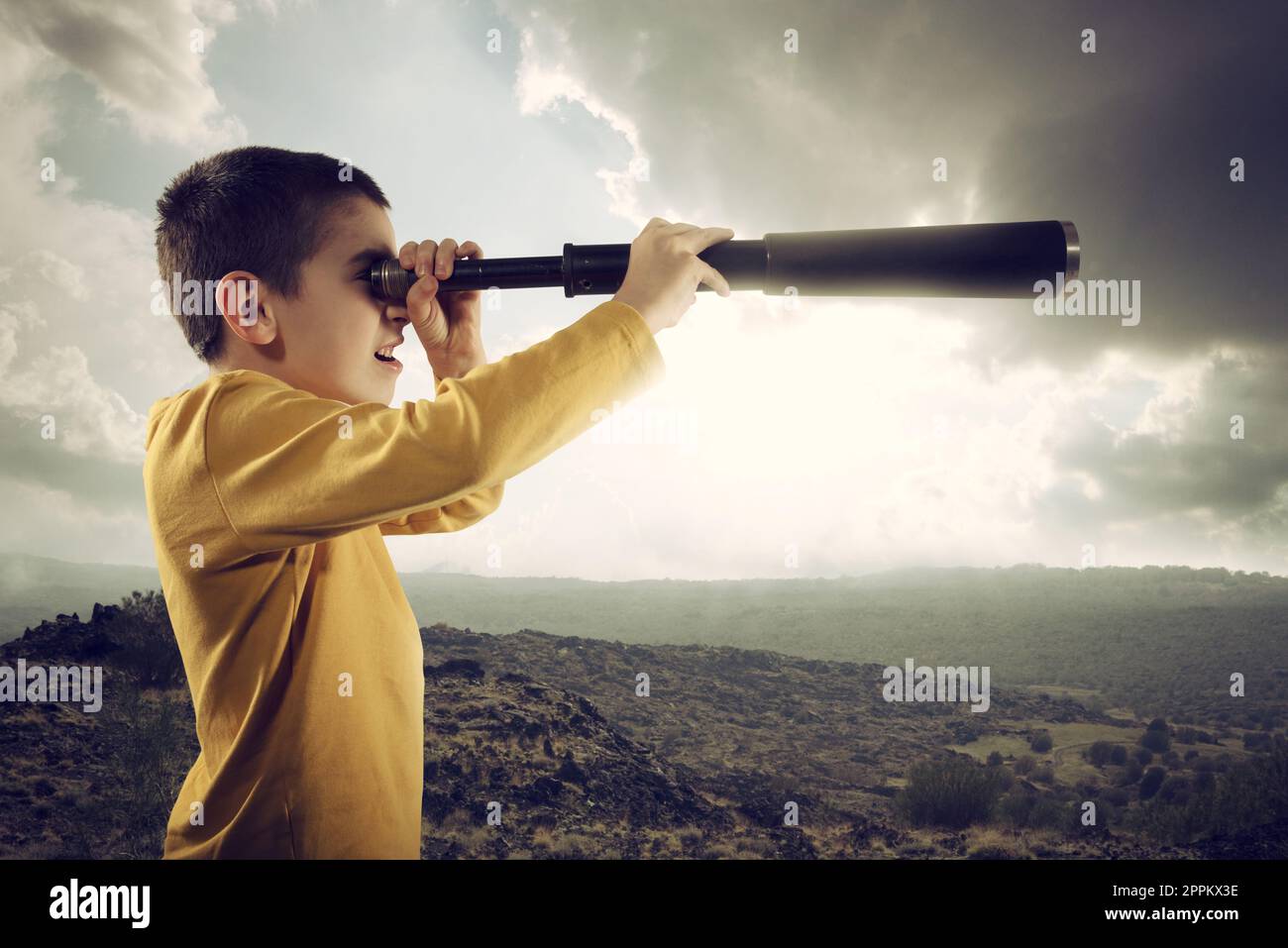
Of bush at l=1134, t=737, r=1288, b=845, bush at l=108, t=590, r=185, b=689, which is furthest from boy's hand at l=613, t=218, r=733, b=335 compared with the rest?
bush at l=1134, t=737, r=1288, b=845

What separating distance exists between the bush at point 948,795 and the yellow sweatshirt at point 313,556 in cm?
2241

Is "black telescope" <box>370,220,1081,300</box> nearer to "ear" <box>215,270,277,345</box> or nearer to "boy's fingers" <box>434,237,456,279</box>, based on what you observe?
"boy's fingers" <box>434,237,456,279</box>

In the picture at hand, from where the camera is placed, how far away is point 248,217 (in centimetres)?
123

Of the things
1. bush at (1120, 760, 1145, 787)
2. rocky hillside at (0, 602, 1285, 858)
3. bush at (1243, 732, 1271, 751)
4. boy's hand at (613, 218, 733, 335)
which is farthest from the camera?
bush at (1243, 732, 1271, 751)

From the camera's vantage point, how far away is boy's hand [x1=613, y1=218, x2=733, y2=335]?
1000 mm

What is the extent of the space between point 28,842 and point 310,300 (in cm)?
1624

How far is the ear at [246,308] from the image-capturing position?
1.16m

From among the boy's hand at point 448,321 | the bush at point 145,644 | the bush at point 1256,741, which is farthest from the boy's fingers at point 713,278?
the bush at point 1256,741

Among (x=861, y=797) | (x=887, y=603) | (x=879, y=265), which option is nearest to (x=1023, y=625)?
(x=887, y=603)

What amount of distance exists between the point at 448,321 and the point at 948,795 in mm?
23269

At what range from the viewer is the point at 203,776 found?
1116 mm

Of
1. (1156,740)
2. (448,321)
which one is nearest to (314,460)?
(448,321)

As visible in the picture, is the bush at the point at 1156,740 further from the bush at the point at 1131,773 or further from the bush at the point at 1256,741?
the bush at the point at 1256,741

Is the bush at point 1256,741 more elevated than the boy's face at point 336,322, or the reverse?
the boy's face at point 336,322
